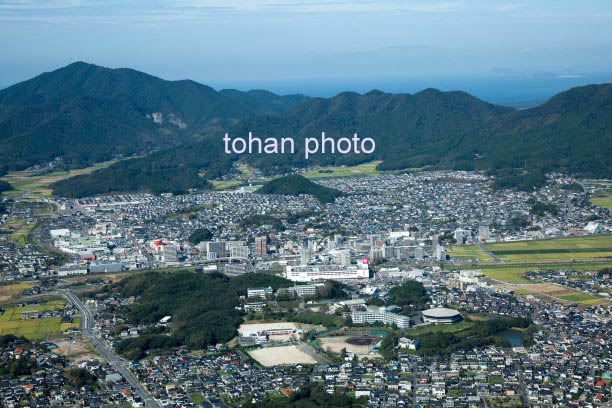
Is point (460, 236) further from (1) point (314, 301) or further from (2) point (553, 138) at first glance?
(2) point (553, 138)

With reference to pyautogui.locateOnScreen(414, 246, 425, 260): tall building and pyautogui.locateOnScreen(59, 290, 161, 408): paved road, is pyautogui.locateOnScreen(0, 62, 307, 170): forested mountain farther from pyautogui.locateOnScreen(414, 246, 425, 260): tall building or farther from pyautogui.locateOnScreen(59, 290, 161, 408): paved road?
pyautogui.locateOnScreen(414, 246, 425, 260): tall building

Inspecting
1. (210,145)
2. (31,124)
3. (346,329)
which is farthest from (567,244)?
(31,124)

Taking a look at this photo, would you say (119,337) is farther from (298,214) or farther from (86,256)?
(298,214)

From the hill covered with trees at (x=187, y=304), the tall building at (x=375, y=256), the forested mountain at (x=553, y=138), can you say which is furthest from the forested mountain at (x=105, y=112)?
the tall building at (x=375, y=256)

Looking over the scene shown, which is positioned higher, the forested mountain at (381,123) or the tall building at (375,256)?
the forested mountain at (381,123)

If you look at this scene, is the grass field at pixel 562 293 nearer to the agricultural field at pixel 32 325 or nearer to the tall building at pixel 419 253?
the tall building at pixel 419 253

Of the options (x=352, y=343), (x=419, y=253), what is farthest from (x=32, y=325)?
(x=419, y=253)

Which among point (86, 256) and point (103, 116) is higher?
point (103, 116)
